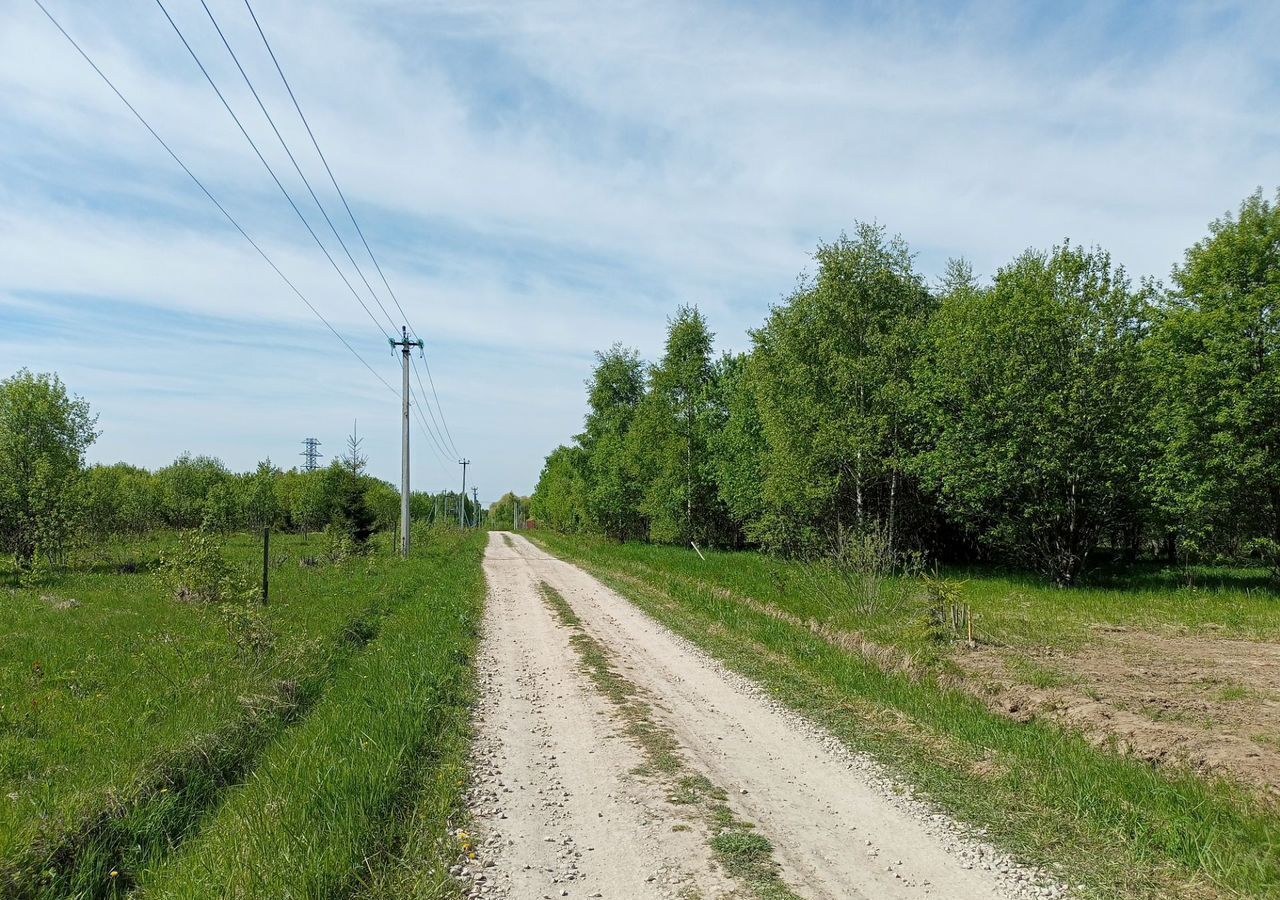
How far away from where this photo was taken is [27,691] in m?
9.18

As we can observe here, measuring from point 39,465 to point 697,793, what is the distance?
3253 centimetres

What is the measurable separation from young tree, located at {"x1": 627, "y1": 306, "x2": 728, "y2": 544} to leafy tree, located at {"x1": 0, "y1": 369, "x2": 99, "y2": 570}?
88.8ft

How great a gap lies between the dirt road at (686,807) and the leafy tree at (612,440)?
38.9m

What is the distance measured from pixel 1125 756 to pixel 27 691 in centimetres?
1325

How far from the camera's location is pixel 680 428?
4012 centimetres

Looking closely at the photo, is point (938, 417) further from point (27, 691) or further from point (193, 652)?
point (27, 691)

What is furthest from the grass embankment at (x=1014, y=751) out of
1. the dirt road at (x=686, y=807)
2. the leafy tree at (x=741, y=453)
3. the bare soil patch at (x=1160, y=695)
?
the leafy tree at (x=741, y=453)

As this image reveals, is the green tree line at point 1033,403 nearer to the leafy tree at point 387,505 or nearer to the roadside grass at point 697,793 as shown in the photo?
the roadside grass at point 697,793

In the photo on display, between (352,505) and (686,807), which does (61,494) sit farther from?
(686,807)

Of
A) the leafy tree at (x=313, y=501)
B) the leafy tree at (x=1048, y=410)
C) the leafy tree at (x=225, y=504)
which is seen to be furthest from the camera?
the leafy tree at (x=313, y=501)

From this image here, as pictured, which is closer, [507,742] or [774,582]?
[507,742]

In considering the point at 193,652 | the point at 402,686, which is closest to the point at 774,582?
the point at 402,686

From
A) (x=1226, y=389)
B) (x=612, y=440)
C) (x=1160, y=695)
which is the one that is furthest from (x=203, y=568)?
(x=612, y=440)

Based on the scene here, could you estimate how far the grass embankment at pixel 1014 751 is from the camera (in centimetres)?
487
